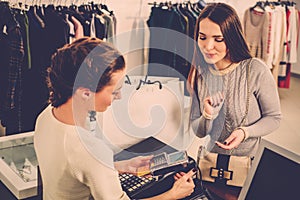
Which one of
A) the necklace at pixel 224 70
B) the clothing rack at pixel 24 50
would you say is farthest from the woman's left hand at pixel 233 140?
the clothing rack at pixel 24 50

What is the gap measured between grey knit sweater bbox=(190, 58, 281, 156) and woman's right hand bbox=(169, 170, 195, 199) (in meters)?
0.27

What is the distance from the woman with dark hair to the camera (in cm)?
110

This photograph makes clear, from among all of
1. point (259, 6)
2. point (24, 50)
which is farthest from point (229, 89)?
→ point (259, 6)

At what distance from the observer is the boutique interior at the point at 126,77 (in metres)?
1.37

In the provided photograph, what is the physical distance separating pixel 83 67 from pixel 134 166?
382 millimetres

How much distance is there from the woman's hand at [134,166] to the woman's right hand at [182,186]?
0.10m

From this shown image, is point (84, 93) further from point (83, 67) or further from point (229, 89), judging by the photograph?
point (229, 89)

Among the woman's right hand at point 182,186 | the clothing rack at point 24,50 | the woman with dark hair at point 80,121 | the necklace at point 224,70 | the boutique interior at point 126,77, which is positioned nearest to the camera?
the woman with dark hair at point 80,121

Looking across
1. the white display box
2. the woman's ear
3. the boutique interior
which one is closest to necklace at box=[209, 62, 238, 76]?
the boutique interior

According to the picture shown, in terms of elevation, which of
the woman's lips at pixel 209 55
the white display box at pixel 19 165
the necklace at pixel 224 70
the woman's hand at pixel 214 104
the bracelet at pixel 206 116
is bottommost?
the white display box at pixel 19 165

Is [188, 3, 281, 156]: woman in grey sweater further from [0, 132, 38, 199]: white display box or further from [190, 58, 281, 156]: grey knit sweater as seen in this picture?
[0, 132, 38, 199]: white display box

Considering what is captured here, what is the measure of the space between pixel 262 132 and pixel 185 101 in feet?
0.99

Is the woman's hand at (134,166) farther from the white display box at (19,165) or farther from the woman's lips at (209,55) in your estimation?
the woman's lips at (209,55)

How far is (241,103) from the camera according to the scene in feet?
4.87
